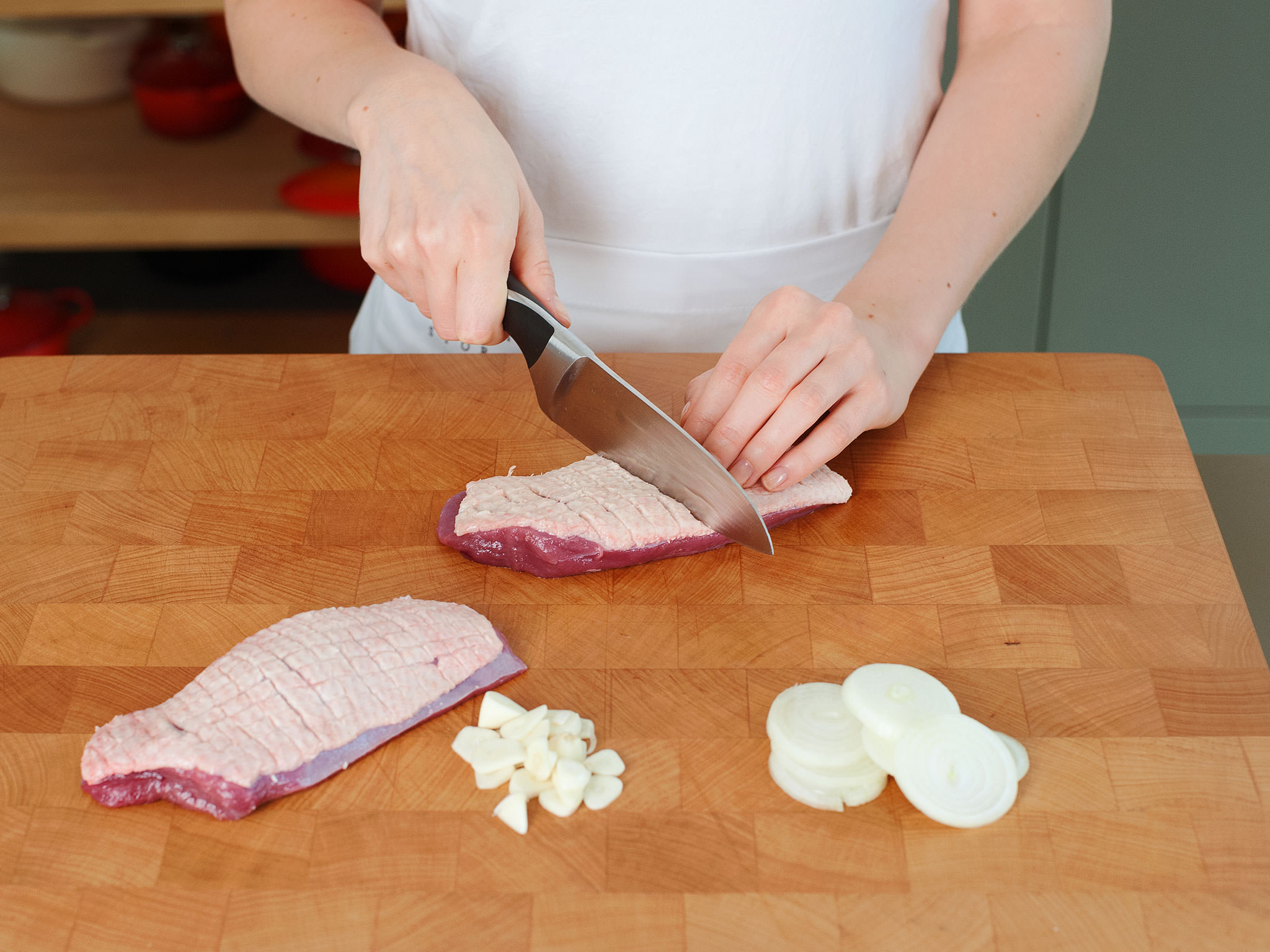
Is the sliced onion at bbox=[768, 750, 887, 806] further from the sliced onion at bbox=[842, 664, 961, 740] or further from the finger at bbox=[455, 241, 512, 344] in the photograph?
the finger at bbox=[455, 241, 512, 344]

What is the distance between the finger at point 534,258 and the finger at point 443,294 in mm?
104

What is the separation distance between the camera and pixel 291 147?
3.41 meters

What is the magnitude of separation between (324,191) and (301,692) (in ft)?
7.28

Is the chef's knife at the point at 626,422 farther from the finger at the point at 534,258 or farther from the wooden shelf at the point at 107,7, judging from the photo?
the wooden shelf at the point at 107,7

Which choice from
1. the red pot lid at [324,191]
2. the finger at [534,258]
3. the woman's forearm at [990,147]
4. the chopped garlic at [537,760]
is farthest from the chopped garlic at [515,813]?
the red pot lid at [324,191]

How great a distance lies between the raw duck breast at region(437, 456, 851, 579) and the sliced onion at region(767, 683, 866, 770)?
291 millimetres

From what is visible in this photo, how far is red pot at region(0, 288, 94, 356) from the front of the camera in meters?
3.29

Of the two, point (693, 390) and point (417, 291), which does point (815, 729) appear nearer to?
point (693, 390)

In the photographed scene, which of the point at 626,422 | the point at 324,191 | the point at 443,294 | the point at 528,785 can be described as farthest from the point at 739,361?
the point at 324,191

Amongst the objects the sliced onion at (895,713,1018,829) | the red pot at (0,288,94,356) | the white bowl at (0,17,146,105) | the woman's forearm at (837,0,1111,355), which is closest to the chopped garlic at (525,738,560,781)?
the sliced onion at (895,713,1018,829)

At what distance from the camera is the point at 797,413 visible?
153cm

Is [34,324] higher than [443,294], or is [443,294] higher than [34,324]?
[443,294]

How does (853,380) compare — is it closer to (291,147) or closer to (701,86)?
(701,86)

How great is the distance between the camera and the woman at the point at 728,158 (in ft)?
5.13
